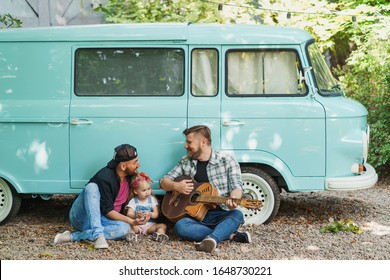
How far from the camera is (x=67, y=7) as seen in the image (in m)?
13.0

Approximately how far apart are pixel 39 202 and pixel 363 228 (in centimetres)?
417

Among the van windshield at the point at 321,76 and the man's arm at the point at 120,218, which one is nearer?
the man's arm at the point at 120,218

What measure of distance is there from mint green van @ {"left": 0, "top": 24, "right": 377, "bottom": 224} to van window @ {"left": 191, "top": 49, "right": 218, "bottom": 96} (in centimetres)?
1

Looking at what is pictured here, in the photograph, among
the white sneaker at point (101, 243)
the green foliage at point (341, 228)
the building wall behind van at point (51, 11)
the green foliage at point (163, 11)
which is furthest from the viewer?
the building wall behind van at point (51, 11)

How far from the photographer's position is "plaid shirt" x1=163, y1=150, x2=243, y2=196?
732 centimetres

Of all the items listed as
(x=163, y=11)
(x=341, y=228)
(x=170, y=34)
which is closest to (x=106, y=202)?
(x=170, y=34)

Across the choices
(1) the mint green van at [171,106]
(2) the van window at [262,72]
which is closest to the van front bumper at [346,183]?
(1) the mint green van at [171,106]

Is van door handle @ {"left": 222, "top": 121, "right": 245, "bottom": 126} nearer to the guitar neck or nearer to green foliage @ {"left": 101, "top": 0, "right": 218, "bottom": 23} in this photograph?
the guitar neck

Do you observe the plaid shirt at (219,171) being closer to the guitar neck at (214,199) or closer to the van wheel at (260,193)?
the guitar neck at (214,199)

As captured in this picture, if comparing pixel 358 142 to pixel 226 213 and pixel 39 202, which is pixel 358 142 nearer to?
Answer: pixel 226 213

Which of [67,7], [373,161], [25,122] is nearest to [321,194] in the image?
[373,161]

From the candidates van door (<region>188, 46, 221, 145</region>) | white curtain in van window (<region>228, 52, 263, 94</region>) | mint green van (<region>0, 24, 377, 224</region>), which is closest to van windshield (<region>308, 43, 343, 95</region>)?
mint green van (<region>0, 24, 377, 224</region>)

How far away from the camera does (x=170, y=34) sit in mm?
7824

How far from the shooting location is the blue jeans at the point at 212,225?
6.99m
